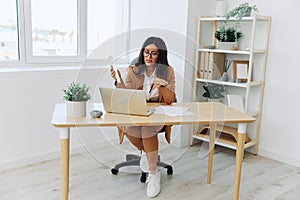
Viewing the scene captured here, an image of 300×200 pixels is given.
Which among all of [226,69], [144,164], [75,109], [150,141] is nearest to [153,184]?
[144,164]

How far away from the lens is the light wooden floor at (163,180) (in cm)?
239

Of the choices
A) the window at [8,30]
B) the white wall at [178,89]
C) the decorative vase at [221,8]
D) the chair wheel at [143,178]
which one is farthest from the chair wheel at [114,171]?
the decorative vase at [221,8]

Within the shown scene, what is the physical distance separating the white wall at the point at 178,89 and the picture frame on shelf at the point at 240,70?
Result: 23 cm

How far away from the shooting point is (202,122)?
201cm

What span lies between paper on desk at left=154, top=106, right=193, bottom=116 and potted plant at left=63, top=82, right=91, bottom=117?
1.52ft

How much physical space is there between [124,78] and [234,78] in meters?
1.37

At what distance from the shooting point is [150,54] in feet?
7.39

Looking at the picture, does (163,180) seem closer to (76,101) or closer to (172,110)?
(172,110)

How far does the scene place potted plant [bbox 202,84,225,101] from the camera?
3.20m

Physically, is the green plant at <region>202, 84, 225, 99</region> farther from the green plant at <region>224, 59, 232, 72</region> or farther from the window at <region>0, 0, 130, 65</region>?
the window at <region>0, 0, 130, 65</region>

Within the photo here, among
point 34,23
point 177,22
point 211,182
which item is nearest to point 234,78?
point 177,22

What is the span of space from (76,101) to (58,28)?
4.81 feet

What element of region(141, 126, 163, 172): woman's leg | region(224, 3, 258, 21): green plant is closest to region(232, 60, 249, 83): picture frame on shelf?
region(224, 3, 258, 21): green plant

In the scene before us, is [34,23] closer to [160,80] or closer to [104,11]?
[104,11]
